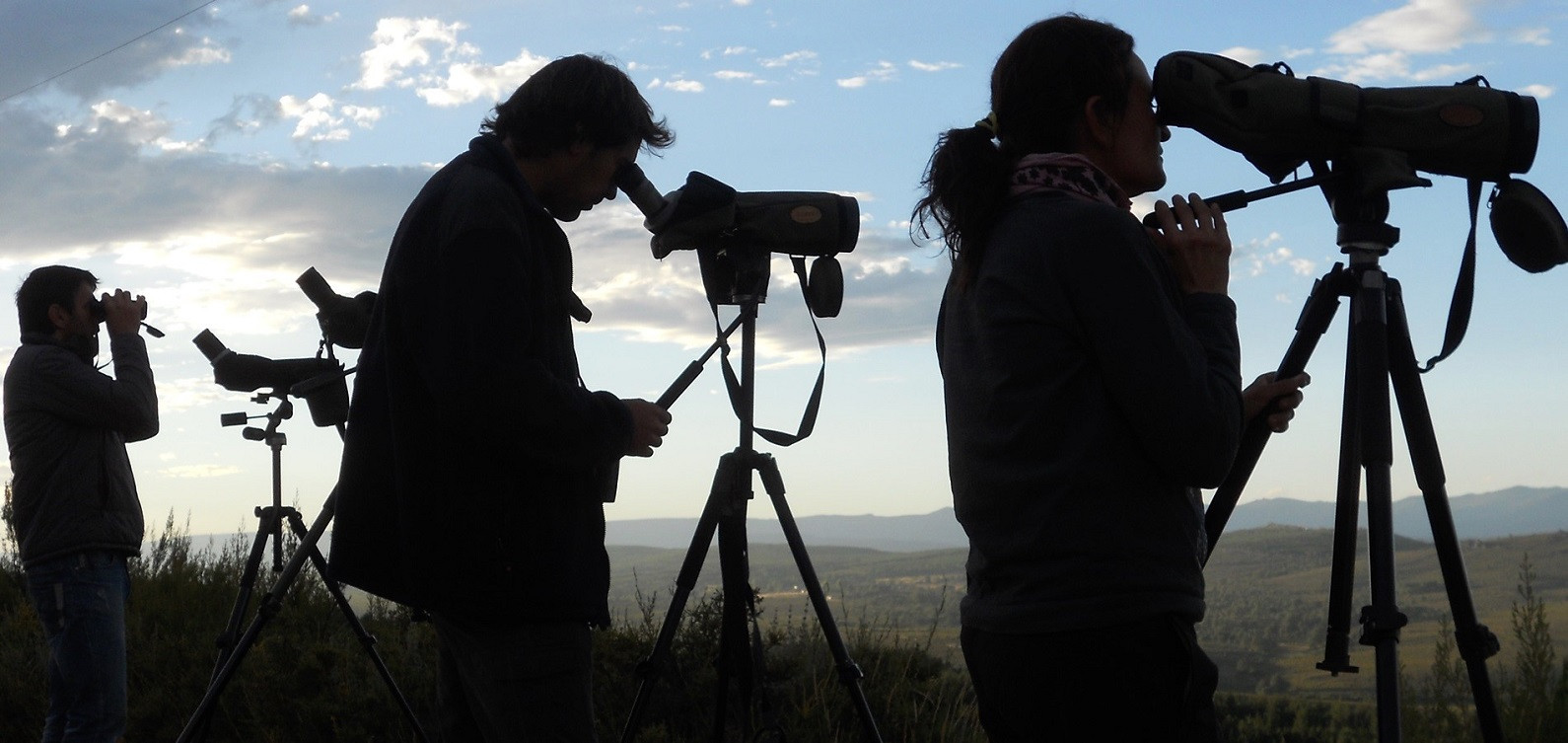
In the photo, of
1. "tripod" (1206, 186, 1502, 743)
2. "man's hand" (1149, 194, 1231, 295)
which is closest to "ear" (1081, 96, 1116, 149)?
"man's hand" (1149, 194, 1231, 295)

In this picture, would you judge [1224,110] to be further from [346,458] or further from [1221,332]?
[346,458]

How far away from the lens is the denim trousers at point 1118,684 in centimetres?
154

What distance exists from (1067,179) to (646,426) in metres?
0.88

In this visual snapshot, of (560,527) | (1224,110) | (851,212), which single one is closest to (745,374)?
(851,212)

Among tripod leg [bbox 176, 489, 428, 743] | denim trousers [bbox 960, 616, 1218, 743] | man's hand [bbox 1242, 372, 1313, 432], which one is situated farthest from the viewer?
tripod leg [bbox 176, 489, 428, 743]

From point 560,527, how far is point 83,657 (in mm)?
2657

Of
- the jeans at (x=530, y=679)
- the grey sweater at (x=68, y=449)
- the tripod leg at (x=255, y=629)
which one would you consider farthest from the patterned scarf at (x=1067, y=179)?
Answer: the grey sweater at (x=68, y=449)

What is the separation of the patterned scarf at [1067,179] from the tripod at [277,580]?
2188 mm

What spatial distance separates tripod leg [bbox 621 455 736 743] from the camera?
2.95m

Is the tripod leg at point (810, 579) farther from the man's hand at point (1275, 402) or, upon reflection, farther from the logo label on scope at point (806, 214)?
the man's hand at point (1275, 402)

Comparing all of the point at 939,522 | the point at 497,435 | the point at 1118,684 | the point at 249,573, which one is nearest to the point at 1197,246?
the point at 1118,684

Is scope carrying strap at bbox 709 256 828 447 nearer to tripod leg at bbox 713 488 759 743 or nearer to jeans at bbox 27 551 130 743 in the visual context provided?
tripod leg at bbox 713 488 759 743

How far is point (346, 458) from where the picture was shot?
224 centimetres

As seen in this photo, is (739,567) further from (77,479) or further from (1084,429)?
(77,479)
